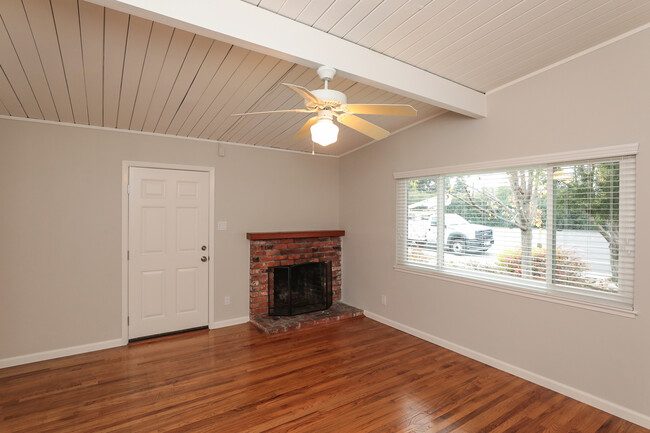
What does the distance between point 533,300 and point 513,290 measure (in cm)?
18

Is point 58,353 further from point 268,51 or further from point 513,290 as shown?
point 513,290

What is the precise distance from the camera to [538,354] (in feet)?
9.64

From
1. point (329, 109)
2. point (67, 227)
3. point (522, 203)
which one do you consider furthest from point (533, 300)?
point (67, 227)

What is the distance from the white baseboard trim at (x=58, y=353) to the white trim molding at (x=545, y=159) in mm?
3941

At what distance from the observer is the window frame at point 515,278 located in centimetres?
254

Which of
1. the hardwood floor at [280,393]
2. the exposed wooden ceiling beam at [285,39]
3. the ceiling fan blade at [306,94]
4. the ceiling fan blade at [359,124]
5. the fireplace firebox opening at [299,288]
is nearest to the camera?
the exposed wooden ceiling beam at [285,39]

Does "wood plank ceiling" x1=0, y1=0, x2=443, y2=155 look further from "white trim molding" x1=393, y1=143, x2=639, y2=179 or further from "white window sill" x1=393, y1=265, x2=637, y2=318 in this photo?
"white window sill" x1=393, y1=265, x2=637, y2=318

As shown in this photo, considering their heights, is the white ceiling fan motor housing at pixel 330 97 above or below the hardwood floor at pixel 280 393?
above

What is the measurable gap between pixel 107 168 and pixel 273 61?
2383 millimetres

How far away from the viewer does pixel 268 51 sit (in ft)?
6.67

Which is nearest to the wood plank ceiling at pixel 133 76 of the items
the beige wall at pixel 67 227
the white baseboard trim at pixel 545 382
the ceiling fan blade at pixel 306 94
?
the beige wall at pixel 67 227

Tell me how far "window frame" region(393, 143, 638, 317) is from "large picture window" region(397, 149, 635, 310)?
0.04 ft

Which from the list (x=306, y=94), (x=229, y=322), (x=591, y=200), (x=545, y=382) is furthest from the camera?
(x=229, y=322)

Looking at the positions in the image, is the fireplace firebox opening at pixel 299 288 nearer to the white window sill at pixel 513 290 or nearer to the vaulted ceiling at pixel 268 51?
the white window sill at pixel 513 290
